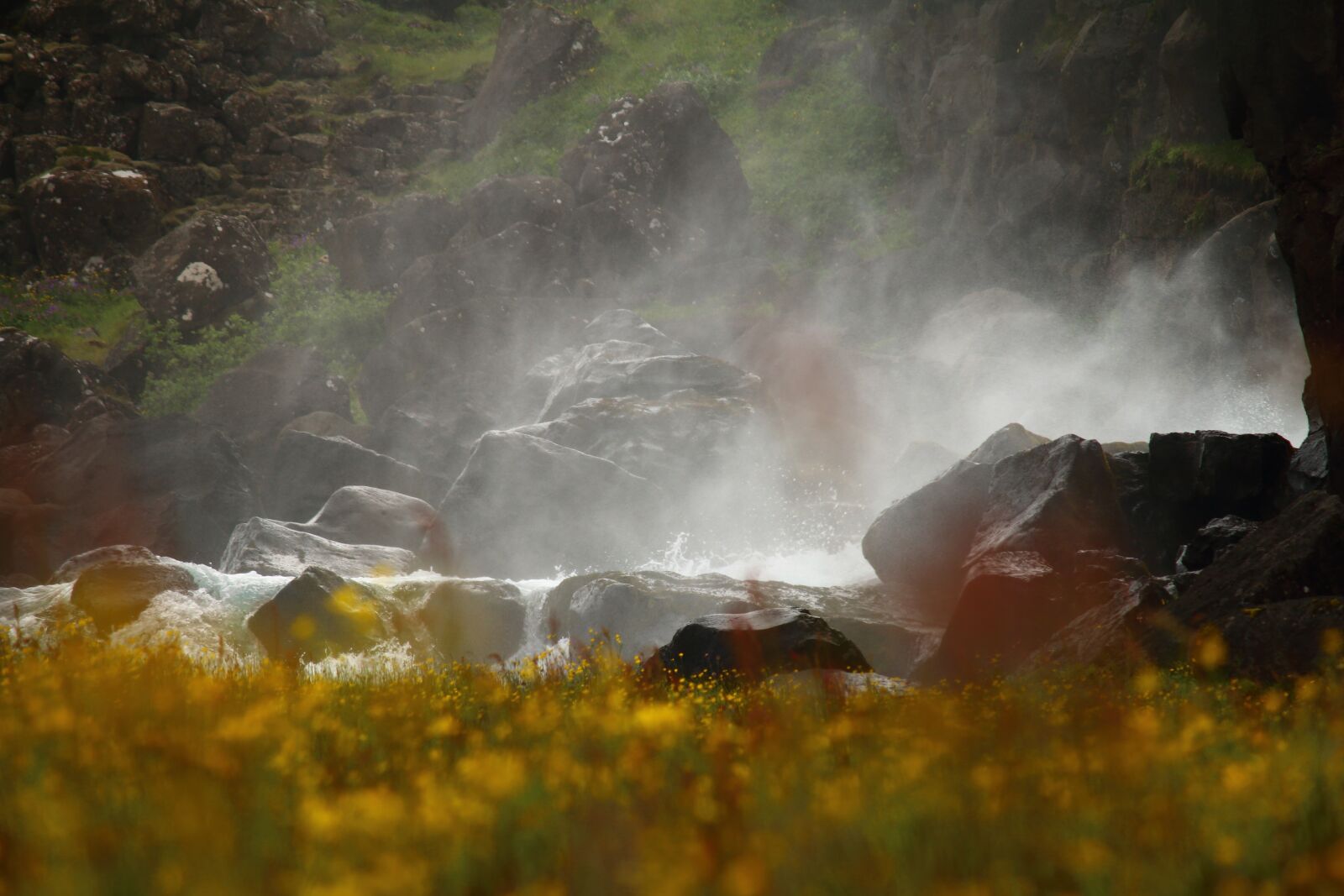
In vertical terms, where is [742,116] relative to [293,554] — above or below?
above

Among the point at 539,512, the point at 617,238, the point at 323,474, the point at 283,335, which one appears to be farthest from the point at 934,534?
the point at 283,335

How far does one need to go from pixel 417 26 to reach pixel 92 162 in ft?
78.1

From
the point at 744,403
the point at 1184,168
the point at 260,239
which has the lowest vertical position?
the point at 744,403

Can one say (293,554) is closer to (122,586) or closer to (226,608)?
(226,608)

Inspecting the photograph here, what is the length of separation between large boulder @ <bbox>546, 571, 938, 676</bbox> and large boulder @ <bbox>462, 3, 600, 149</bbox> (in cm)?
3908

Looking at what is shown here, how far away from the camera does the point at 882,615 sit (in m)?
14.4

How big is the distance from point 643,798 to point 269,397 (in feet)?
101

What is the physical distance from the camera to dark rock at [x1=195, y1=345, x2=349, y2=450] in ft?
99.8

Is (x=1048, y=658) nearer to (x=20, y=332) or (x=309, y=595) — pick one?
(x=309, y=595)

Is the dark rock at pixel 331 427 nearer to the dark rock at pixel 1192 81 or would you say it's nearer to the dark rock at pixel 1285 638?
the dark rock at pixel 1192 81

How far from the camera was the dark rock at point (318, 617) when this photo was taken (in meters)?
13.7

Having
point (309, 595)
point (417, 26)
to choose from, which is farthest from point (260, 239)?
point (309, 595)

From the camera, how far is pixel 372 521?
2119cm

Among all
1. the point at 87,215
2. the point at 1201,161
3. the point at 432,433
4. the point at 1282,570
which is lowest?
the point at 1282,570
